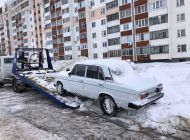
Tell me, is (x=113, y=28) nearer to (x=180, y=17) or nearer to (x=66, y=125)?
(x=180, y=17)

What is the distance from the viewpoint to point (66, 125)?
29.8 feet

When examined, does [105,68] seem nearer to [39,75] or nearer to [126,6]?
[39,75]

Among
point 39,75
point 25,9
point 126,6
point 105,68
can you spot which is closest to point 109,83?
point 105,68

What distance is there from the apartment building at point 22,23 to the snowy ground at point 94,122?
72.8 m

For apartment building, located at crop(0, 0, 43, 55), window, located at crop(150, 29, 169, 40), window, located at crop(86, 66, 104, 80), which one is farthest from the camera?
apartment building, located at crop(0, 0, 43, 55)

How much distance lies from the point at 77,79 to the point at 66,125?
3019mm

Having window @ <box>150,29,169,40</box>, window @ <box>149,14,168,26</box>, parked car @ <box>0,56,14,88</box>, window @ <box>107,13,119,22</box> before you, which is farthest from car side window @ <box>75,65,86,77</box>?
window @ <box>107,13,119,22</box>

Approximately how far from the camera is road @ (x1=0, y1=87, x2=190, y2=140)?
25.9 ft

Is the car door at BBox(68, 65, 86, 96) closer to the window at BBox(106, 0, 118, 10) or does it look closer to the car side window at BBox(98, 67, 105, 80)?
the car side window at BBox(98, 67, 105, 80)

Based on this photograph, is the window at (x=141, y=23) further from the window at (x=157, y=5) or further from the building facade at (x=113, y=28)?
the window at (x=157, y=5)

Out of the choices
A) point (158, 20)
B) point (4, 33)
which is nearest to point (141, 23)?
point (158, 20)

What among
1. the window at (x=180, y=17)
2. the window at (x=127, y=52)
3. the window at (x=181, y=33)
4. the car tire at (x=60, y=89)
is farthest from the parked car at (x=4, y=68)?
the window at (x=127, y=52)

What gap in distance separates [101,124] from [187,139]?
290 cm

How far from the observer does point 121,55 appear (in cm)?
4875
